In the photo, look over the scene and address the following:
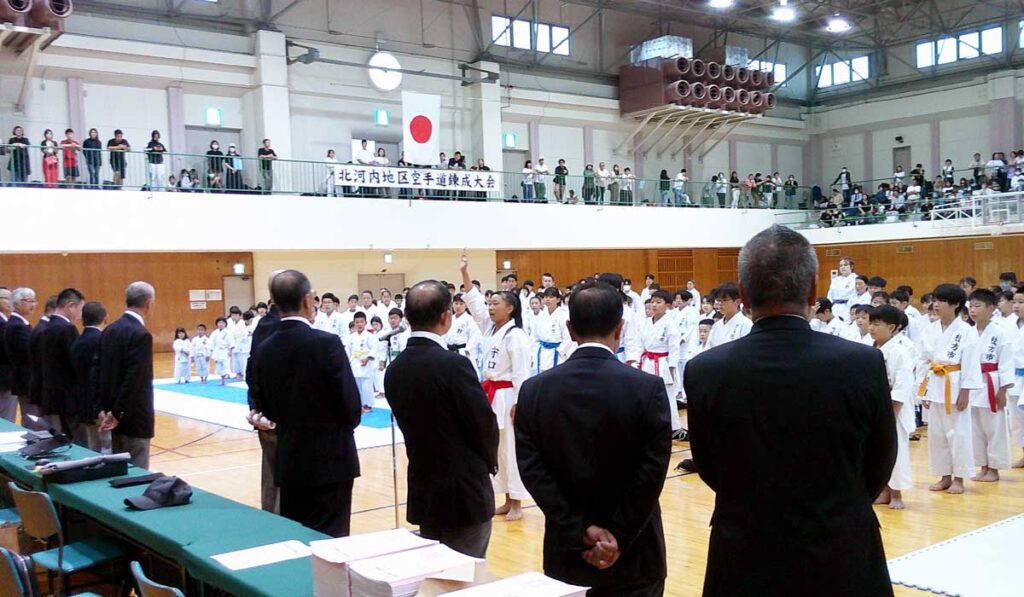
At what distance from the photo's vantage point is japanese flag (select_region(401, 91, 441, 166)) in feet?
57.5

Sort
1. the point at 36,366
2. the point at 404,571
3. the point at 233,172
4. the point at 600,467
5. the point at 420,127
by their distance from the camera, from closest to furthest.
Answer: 1. the point at 404,571
2. the point at 600,467
3. the point at 36,366
4. the point at 233,172
5. the point at 420,127

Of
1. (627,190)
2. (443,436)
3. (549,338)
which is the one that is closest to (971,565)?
(443,436)

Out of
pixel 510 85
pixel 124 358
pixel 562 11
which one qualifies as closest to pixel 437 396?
pixel 124 358

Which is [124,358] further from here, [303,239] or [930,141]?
[930,141]

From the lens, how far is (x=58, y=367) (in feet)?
21.9

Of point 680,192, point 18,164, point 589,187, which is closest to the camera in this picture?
point 18,164

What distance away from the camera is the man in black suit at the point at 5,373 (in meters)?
7.81

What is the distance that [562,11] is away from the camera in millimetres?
24219

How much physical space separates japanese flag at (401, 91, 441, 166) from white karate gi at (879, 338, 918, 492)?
42.1ft

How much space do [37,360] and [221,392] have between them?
777 centimetres

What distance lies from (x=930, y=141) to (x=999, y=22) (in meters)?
3.88

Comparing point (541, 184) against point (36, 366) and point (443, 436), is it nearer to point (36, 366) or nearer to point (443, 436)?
point (36, 366)

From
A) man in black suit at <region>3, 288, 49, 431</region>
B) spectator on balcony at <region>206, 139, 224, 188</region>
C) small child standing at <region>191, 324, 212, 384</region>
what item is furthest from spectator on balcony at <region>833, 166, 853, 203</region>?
man in black suit at <region>3, 288, 49, 431</region>

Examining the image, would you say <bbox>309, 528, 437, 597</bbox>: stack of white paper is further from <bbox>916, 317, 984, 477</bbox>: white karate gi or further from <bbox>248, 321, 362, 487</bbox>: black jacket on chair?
<bbox>916, 317, 984, 477</bbox>: white karate gi
